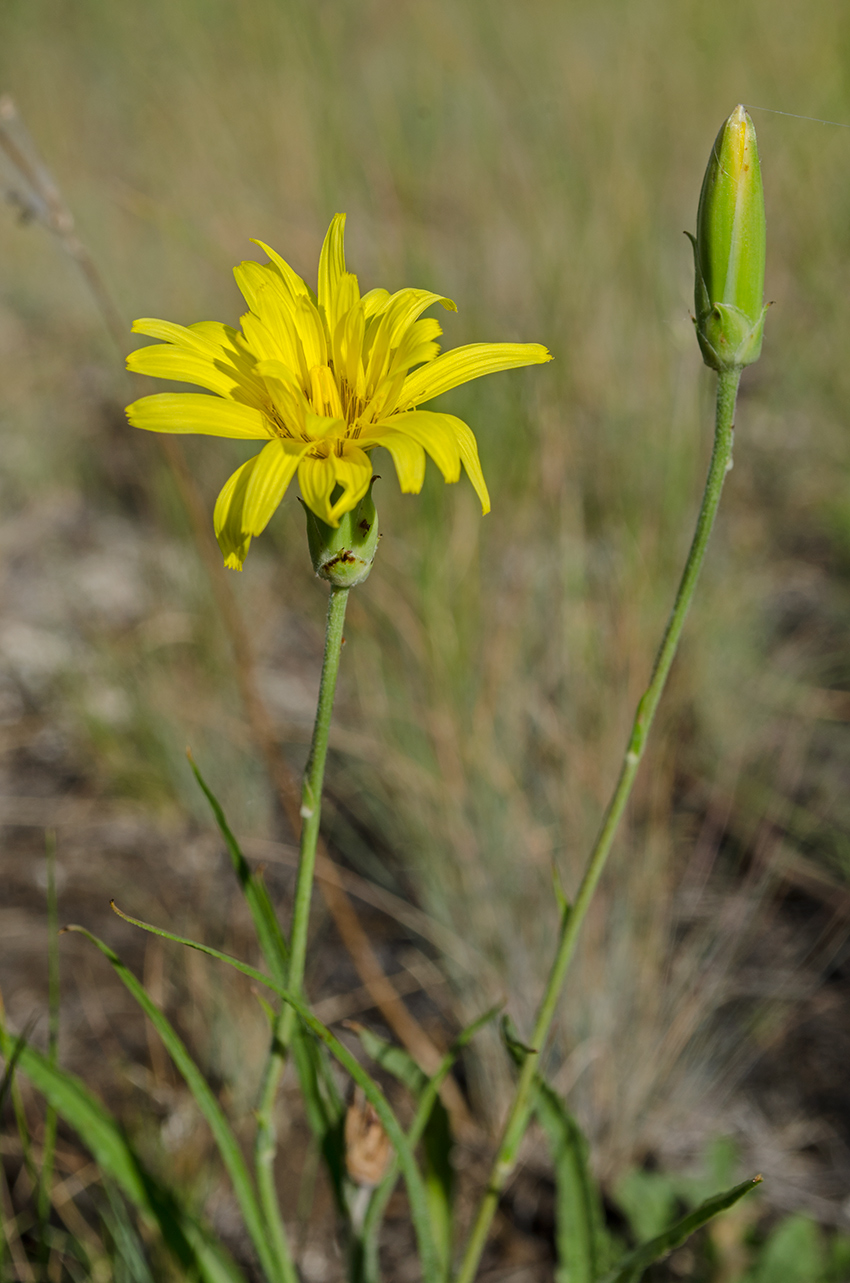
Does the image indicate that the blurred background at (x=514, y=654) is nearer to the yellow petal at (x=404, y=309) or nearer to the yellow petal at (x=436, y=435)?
the yellow petal at (x=404, y=309)

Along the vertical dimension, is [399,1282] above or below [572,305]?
below

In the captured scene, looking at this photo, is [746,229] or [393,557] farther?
[393,557]

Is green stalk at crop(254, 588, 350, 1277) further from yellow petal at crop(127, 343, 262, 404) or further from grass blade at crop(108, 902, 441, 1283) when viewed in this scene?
yellow petal at crop(127, 343, 262, 404)

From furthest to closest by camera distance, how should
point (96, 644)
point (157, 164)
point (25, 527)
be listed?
1. point (157, 164)
2. point (25, 527)
3. point (96, 644)

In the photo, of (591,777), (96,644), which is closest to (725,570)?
(591,777)

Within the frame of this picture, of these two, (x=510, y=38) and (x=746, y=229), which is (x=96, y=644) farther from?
(x=510, y=38)

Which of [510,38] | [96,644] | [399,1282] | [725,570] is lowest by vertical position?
[399,1282]
